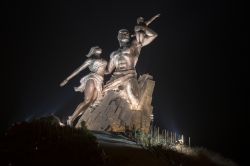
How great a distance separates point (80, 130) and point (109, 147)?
0.92 metres

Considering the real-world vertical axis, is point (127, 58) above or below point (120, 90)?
above

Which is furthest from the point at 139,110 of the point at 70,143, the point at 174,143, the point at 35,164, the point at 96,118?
the point at 35,164

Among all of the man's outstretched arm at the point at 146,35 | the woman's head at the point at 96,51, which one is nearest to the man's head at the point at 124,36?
the man's outstretched arm at the point at 146,35

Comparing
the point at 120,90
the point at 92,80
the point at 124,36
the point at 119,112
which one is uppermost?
the point at 124,36

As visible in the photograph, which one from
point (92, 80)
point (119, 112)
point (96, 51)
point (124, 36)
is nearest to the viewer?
point (119, 112)

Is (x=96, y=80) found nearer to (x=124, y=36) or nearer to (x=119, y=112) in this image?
(x=119, y=112)

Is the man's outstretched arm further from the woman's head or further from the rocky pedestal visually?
the woman's head

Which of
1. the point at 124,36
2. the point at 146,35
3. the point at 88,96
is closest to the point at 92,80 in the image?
the point at 88,96

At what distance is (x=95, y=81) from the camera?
17.9m

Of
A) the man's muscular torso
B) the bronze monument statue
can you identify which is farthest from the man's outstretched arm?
the man's muscular torso

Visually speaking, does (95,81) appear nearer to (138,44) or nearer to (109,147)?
(138,44)

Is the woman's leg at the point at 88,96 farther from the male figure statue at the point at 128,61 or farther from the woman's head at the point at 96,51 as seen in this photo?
the woman's head at the point at 96,51

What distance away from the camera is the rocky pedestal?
16469 mm

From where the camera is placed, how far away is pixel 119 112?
16.9 m
